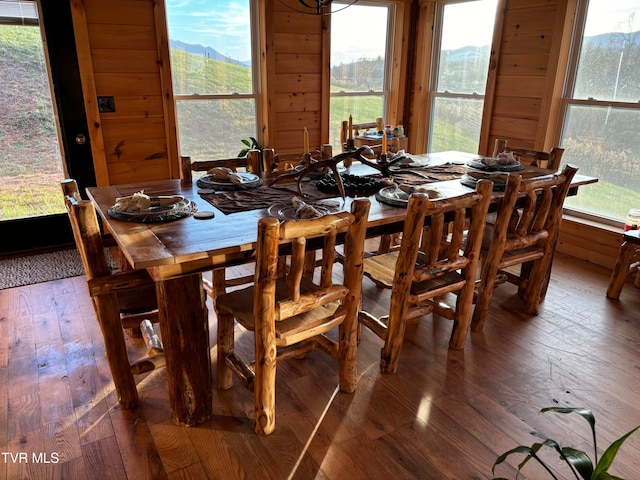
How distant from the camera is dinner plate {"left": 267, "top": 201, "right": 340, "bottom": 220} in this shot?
195 centimetres

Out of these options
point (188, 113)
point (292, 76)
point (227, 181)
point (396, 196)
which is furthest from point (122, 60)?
point (396, 196)

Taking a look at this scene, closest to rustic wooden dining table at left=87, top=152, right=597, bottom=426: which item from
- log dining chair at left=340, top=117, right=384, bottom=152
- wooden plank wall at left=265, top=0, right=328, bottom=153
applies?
log dining chair at left=340, top=117, right=384, bottom=152

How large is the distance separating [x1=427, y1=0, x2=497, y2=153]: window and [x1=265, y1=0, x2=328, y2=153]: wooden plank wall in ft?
4.20

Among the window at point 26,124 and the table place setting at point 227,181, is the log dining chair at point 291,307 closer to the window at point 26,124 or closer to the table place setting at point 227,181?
the table place setting at point 227,181

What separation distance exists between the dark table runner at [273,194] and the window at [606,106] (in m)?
1.49

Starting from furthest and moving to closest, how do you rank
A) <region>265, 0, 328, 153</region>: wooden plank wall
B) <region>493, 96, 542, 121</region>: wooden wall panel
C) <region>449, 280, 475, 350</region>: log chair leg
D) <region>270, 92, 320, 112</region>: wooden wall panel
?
<region>270, 92, 320, 112</region>: wooden wall panel → <region>265, 0, 328, 153</region>: wooden plank wall → <region>493, 96, 542, 121</region>: wooden wall panel → <region>449, 280, 475, 350</region>: log chair leg

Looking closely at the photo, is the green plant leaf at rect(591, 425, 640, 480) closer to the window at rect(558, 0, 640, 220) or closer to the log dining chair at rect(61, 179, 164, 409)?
the log dining chair at rect(61, 179, 164, 409)

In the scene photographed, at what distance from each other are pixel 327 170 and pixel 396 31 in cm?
277

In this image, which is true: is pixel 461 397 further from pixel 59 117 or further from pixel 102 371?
pixel 59 117

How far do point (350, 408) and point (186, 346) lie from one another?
749 millimetres

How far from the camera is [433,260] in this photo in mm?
2113

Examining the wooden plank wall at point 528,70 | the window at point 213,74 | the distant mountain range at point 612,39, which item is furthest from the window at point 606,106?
the window at point 213,74

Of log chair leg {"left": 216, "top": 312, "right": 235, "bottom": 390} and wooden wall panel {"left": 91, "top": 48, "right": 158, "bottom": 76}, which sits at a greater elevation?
wooden wall panel {"left": 91, "top": 48, "right": 158, "bottom": 76}

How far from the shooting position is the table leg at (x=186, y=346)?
1.69 m
